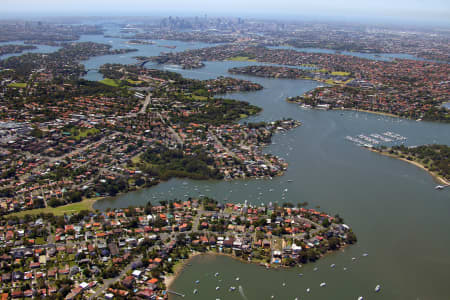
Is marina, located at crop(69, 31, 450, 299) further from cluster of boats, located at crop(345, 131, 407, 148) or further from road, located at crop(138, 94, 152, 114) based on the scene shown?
road, located at crop(138, 94, 152, 114)

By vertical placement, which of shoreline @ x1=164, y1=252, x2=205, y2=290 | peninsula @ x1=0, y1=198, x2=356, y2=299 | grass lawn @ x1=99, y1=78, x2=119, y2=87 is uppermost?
grass lawn @ x1=99, y1=78, x2=119, y2=87

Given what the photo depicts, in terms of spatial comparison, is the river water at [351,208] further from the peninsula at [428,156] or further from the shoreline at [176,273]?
the peninsula at [428,156]

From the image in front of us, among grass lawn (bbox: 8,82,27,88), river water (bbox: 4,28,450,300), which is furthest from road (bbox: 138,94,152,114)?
grass lawn (bbox: 8,82,27,88)

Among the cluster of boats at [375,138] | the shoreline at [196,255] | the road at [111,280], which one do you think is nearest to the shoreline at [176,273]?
the shoreline at [196,255]

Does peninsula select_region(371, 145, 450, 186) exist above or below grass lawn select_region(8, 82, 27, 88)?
below

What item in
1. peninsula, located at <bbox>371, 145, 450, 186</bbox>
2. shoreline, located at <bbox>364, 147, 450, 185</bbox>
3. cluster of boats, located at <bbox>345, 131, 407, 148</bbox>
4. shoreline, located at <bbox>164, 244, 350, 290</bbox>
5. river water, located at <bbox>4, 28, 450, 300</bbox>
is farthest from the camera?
cluster of boats, located at <bbox>345, 131, 407, 148</bbox>

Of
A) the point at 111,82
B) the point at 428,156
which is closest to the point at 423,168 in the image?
the point at 428,156

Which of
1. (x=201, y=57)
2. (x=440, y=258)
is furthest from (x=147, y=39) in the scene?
(x=440, y=258)

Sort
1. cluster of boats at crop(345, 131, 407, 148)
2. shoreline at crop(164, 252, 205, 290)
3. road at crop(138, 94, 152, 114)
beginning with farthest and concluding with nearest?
road at crop(138, 94, 152, 114) → cluster of boats at crop(345, 131, 407, 148) → shoreline at crop(164, 252, 205, 290)
